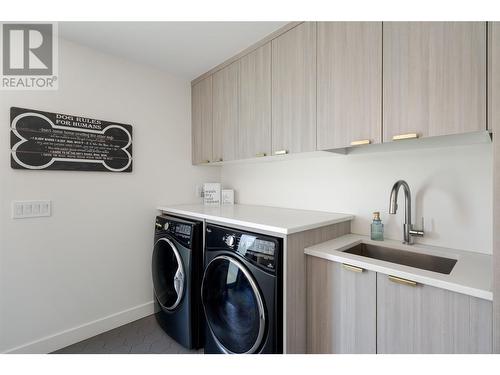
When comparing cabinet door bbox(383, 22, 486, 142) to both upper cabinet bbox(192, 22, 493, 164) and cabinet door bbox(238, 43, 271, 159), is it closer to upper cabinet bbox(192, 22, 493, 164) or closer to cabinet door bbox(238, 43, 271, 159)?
upper cabinet bbox(192, 22, 493, 164)

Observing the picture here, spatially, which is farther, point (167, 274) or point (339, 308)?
point (167, 274)

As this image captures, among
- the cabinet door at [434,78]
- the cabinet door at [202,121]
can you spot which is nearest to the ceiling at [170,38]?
the cabinet door at [202,121]

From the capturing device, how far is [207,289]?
153 centimetres

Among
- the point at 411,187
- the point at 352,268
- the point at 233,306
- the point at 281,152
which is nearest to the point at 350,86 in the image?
the point at 281,152

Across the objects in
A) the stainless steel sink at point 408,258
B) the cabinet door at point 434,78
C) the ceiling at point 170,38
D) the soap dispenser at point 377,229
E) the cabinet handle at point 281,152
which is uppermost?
the ceiling at point 170,38

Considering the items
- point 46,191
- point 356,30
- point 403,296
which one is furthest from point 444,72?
point 46,191

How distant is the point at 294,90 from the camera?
60.3 inches

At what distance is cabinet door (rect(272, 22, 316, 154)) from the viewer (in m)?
1.45

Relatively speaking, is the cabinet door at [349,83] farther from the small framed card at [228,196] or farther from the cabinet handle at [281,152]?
the small framed card at [228,196]

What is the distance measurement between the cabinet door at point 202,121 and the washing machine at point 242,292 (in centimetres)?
96

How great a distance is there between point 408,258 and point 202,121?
6.48ft

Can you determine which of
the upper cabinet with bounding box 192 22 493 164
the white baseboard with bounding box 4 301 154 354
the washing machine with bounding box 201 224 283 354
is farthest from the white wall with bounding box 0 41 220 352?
the washing machine with bounding box 201 224 283 354

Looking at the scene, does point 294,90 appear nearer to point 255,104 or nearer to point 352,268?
point 255,104

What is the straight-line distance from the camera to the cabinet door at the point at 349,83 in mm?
1197
